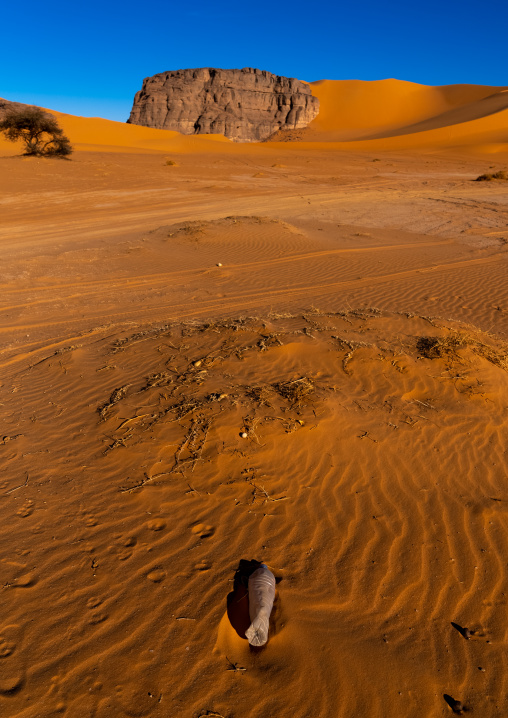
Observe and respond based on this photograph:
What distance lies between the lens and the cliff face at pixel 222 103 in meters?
70.8

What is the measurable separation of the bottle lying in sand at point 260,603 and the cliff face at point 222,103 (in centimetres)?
7715

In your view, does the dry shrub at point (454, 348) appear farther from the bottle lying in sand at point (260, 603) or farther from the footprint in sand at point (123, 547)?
the footprint in sand at point (123, 547)

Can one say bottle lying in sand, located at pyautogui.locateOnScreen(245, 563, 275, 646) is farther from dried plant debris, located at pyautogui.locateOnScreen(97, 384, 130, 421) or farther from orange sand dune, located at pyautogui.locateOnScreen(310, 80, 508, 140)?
orange sand dune, located at pyautogui.locateOnScreen(310, 80, 508, 140)

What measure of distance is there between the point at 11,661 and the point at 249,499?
1.90 m

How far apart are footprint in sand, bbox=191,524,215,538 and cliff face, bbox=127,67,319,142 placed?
251 ft

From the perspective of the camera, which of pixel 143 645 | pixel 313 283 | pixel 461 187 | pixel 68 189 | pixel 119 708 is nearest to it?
pixel 119 708

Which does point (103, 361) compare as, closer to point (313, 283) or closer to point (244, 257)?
point (313, 283)

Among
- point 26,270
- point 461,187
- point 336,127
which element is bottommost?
point 26,270

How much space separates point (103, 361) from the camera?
20.1ft

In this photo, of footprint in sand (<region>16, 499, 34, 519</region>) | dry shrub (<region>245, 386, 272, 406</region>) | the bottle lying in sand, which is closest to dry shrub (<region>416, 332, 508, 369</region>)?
dry shrub (<region>245, 386, 272, 406</region>)

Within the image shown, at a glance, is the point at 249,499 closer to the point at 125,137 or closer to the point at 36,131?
the point at 36,131

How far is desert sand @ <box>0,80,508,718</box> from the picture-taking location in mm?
2557

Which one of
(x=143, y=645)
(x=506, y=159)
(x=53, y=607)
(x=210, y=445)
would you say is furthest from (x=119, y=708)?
(x=506, y=159)

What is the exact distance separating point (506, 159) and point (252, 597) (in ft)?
151
